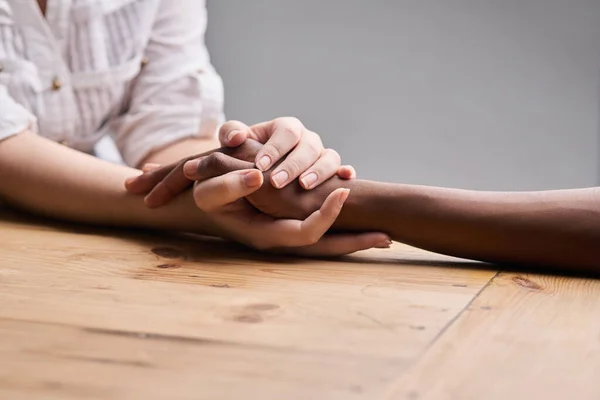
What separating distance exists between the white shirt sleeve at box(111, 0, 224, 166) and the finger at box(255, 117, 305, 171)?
0.44m

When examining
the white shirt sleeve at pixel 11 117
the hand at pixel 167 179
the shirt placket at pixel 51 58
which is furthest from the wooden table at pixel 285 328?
the shirt placket at pixel 51 58

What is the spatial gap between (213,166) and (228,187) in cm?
5

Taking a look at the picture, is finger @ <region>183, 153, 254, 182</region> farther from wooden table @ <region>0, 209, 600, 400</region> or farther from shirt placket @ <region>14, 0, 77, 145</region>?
shirt placket @ <region>14, 0, 77, 145</region>

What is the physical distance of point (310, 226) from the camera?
80cm

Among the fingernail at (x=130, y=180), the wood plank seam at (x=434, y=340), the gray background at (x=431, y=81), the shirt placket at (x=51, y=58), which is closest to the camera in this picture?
the wood plank seam at (x=434, y=340)

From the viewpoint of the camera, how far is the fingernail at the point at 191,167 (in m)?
0.86

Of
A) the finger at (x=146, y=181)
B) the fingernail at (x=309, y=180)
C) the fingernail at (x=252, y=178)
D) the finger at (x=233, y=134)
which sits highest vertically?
the finger at (x=233, y=134)

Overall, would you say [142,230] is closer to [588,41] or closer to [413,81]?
[413,81]

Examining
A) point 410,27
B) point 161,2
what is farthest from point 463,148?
point 161,2

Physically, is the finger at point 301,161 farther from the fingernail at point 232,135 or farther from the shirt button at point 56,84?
the shirt button at point 56,84

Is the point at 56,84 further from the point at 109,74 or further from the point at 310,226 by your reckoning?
the point at 310,226

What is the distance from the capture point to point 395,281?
74 centimetres

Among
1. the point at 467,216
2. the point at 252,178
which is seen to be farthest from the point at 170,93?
the point at 467,216

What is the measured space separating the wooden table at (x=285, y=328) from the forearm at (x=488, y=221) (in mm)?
27
